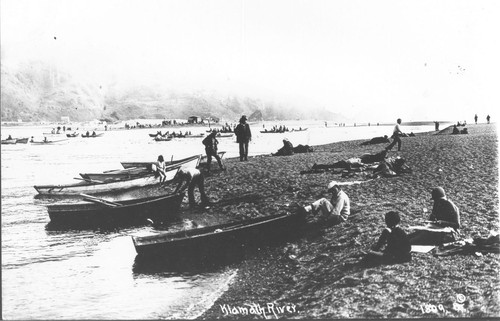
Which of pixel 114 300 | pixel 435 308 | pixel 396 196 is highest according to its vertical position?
pixel 396 196

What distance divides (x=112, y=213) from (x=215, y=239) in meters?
5.75

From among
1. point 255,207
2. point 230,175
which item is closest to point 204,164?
point 230,175

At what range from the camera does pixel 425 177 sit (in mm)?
14664

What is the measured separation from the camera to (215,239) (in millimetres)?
10195

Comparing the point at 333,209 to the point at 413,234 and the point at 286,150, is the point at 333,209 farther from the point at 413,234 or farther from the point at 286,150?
the point at 286,150

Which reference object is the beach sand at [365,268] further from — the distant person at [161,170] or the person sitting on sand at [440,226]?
the distant person at [161,170]

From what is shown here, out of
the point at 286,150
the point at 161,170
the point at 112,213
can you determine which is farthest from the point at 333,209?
the point at 286,150

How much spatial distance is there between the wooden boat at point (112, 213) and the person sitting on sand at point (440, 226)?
27.1 feet

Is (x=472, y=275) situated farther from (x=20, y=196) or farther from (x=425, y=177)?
(x=20, y=196)

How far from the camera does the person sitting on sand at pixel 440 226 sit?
8414mm

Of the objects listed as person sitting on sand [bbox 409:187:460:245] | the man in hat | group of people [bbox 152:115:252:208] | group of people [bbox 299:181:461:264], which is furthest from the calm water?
person sitting on sand [bbox 409:187:460:245]

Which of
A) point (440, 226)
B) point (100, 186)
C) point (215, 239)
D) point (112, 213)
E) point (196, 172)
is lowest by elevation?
point (112, 213)

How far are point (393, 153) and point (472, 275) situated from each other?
15097 mm

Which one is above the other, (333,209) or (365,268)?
(333,209)
